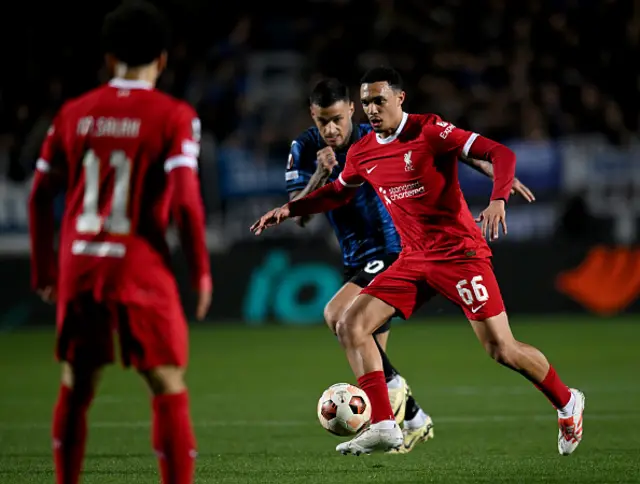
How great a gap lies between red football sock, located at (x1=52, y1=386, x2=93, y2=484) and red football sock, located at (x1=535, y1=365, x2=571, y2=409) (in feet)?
10.1

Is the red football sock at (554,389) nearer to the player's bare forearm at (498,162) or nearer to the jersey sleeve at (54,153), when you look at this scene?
the player's bare forearm at (498,162)

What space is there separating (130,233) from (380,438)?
268 centimetres

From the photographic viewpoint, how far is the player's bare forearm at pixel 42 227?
4273 millimetres

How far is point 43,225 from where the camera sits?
4.28m

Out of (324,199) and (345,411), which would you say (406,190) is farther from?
(345,411)

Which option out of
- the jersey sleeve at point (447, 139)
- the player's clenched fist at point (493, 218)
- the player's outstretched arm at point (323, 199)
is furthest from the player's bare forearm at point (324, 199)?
the player's clenched fist at point (493, 218)

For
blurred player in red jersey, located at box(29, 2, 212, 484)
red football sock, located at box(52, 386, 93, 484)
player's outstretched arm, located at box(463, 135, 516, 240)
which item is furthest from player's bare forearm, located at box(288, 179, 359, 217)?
red football sock, located at box(52, 386, 93, 484)

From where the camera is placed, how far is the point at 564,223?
16.6 meters

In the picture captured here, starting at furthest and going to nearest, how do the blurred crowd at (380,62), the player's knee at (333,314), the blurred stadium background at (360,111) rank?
the blurred crowd at (380,62)
the blurred stadium background at (360,111)
the player's knee at (333,314)

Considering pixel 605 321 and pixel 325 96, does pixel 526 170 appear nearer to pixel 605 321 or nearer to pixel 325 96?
pixel 605 321

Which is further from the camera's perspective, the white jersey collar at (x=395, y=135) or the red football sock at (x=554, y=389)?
the white jersey collar at (x=395, y=135)

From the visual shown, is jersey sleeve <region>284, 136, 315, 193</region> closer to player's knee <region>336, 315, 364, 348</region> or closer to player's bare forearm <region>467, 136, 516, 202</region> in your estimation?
player's knee <region>336, 315, 364, 348</region>

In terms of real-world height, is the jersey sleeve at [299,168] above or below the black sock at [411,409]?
above

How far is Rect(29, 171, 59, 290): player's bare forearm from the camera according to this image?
4.27 metres
